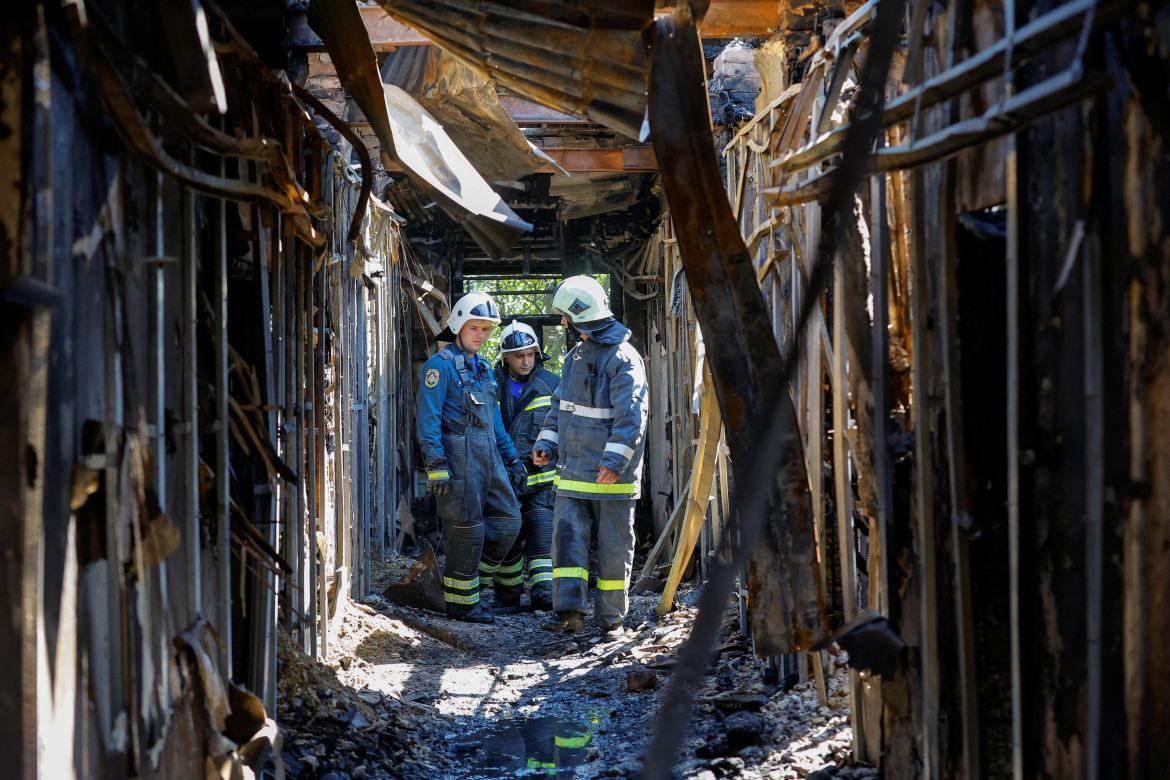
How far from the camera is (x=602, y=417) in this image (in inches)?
273

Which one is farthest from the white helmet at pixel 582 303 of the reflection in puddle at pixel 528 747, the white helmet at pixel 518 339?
the reflection in puddle at pixel 528 747

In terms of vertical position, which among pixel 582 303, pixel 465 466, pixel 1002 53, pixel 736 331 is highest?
pixel 1002 53

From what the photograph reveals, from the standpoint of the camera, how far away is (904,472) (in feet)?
9.78

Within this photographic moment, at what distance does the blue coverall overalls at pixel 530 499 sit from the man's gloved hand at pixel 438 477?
88 centimetres

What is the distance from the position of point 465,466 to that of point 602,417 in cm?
137

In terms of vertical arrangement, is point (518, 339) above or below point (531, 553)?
above

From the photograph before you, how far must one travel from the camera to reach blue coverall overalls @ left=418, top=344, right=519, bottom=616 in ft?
24.9

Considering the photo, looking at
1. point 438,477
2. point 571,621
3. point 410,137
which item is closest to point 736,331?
point 410,137

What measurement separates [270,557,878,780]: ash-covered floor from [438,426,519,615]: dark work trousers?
2.15 feet

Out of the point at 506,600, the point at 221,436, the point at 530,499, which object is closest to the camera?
the point at 221,436

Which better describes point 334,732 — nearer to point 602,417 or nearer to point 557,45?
point 557,45

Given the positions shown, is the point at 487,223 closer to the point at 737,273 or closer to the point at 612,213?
the point at 737,273

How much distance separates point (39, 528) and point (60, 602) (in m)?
0.19

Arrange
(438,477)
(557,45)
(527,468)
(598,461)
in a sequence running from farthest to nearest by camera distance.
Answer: (527,468) < (438,477) < (598,461) < (557,45)
